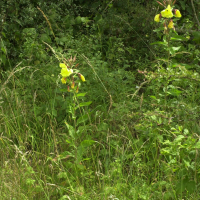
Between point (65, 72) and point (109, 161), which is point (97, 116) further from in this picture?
point (65, 72)

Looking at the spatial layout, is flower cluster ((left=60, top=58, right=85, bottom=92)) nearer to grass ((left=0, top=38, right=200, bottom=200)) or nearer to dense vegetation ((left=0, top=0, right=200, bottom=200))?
dense vegetation ((left=0, top=0, right=200, bottom=200))

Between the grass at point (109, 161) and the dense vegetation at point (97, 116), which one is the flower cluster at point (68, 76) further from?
the grass at point (109, 161)

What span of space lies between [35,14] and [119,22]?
1.18 m

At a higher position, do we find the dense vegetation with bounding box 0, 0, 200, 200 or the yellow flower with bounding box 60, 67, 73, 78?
the yellow flower with bounding box 60, 67, 73, 78

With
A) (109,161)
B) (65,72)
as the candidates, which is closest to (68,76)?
(65,72)

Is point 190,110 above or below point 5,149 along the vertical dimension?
above

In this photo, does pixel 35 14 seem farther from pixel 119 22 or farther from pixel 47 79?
pixel 47 79

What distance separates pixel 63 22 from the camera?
448 cm

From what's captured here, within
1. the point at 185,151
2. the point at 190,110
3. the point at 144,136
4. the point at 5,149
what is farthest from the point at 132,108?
the point at 5,149

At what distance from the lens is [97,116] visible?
2842 millimetres

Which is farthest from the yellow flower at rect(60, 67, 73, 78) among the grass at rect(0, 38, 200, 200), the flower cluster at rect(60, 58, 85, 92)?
the grass at rect(0, 38, 200, 200)

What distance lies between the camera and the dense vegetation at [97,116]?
2.10m

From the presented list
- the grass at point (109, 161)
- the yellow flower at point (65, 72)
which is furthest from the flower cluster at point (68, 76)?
the grass at point (109, 161)

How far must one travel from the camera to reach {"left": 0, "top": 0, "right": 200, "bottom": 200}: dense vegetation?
2098mm
